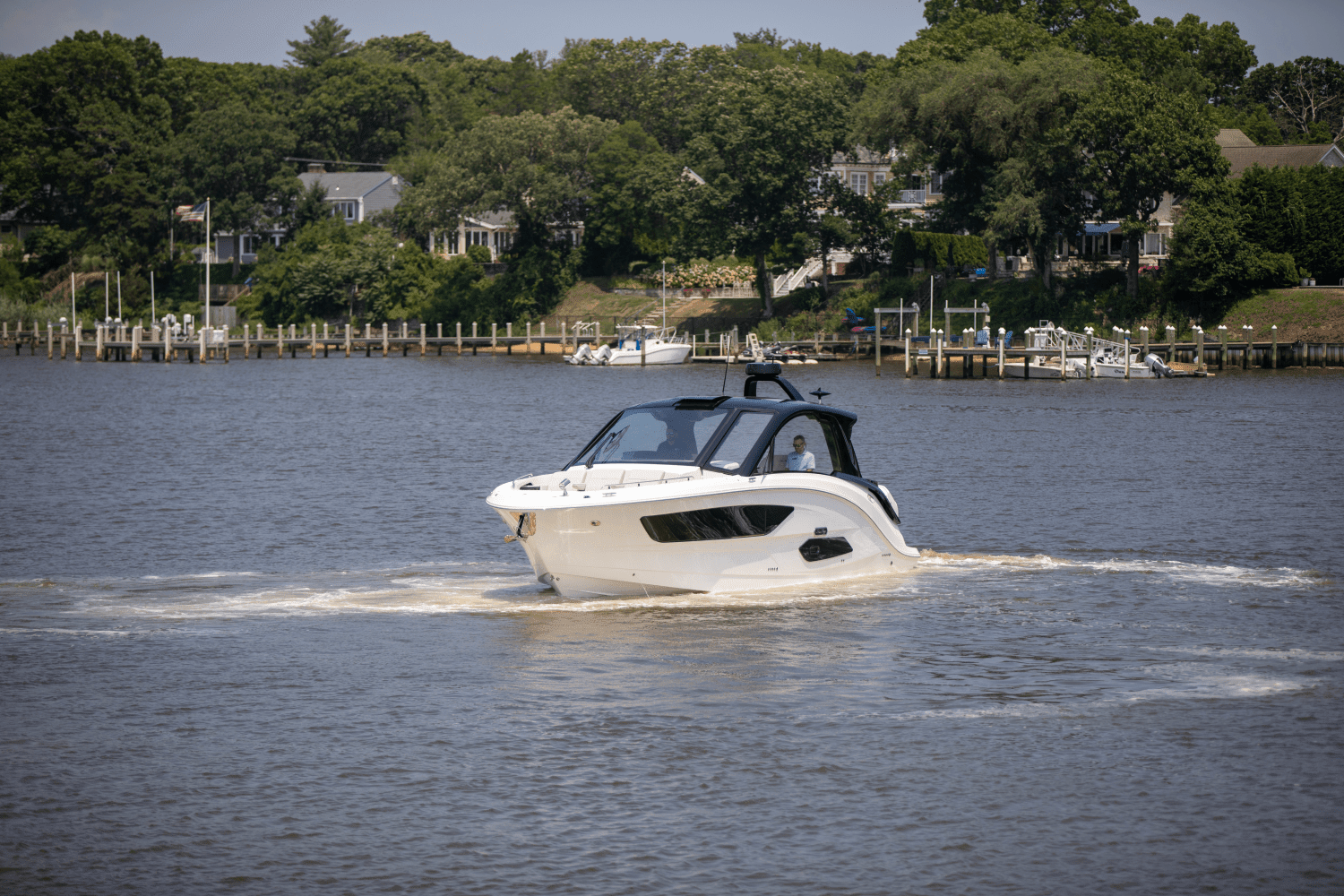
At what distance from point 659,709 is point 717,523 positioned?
178 inches

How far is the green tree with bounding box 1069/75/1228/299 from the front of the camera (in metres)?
85.8

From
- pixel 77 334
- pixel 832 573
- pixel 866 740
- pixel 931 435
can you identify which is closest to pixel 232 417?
pixel 931 435

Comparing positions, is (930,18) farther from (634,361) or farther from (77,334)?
(77,334)

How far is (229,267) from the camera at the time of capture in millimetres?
134875

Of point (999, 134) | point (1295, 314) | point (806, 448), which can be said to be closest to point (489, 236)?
point (999, 134)

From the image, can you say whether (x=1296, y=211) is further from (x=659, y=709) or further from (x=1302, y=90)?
(x=659, y=709)

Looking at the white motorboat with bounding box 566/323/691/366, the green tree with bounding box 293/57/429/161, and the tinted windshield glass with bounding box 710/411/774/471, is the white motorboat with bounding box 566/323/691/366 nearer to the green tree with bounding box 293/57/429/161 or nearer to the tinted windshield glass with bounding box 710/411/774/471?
the green tree with bounding box 293/57/429/161

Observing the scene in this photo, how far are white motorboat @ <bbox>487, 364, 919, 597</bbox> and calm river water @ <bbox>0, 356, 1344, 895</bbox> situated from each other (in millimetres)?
522

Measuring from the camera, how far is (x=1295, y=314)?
88.2 meters

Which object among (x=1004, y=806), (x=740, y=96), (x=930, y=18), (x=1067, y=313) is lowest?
(x=1004, y=806)

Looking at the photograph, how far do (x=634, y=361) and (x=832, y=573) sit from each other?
260 feet

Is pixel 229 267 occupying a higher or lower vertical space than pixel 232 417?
higher

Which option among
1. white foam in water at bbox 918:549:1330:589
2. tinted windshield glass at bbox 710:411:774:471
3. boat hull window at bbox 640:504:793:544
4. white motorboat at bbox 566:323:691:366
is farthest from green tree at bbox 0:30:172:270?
boat hull window at bbox 640:504:793:544

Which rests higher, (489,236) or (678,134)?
(678,134)
